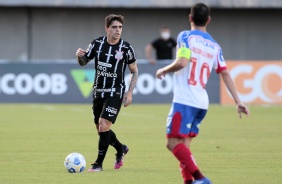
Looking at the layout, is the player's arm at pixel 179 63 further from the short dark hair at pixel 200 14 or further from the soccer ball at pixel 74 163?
the soccer ball at pixel 74 163

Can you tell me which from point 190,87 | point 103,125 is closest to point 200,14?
point 190,87

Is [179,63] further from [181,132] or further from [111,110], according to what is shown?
[111,110]

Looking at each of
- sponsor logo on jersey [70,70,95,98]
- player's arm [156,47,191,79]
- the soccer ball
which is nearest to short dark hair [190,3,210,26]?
player's arm [156,47,191,79]

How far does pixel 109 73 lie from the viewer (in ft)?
40.5

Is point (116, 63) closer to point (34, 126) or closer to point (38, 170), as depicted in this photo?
point (38, 170)

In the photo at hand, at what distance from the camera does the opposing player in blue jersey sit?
9.52 m

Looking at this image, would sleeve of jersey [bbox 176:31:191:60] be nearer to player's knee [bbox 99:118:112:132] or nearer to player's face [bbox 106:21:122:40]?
player's face [bbox 106:21:122:40]

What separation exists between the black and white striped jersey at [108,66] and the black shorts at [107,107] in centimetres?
7

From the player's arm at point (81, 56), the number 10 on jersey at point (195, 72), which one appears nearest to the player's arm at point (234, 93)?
the number 10 on jersey at point (195, 72)

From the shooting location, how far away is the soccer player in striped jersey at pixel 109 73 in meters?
12.2

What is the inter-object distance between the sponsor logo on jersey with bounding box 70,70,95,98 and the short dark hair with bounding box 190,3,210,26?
1853 cm

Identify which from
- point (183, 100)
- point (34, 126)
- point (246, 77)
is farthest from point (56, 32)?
point (183, 100)

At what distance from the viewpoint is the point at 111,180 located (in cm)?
1093

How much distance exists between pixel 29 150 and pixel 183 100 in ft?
19.2
